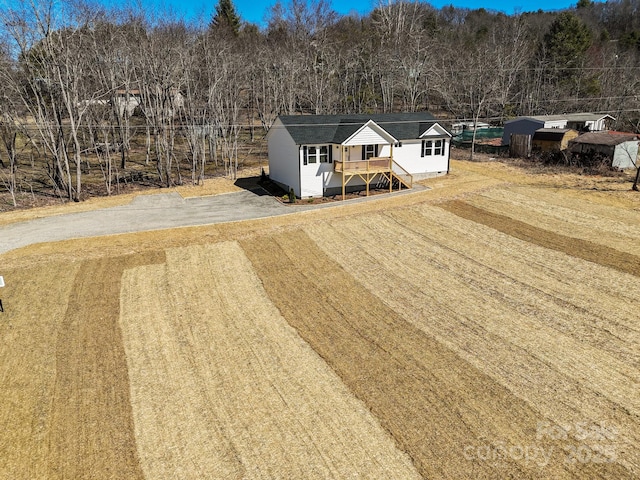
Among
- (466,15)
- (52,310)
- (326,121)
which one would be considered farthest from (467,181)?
(466,15)

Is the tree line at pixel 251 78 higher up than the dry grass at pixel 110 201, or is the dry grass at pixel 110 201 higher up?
the tree line at pixel 251 78

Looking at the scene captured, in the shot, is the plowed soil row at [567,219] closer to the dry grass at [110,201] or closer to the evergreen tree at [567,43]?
the dry grass at [110,201]

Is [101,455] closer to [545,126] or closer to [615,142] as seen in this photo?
[615,142]

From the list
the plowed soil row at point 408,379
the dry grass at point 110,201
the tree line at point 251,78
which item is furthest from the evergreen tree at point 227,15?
the plowed soil row at point 408,379

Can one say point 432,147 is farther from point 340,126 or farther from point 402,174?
point 340,126

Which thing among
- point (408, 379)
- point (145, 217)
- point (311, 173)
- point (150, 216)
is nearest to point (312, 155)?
point (311, 173)
